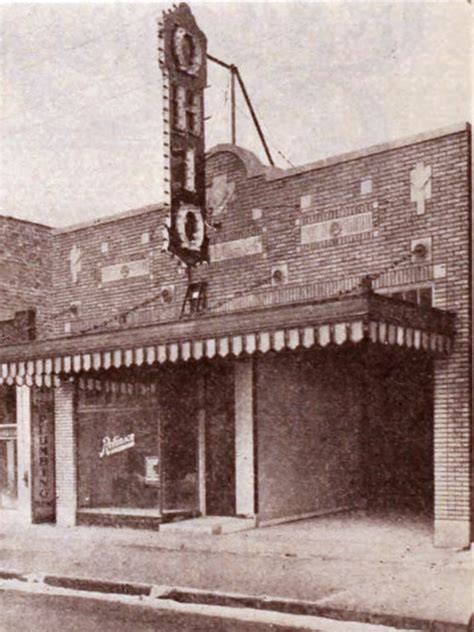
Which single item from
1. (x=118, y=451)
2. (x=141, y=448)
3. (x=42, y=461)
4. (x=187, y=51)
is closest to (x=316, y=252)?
(x=187, y=51)

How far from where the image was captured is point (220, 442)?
14289mm

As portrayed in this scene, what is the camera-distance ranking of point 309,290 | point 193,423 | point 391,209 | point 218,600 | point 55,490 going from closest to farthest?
point 218,600 < point 391,209 < point 309,290 < point 193,423 < point 55,490

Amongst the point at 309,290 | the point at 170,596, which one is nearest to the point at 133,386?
the point at 309,290

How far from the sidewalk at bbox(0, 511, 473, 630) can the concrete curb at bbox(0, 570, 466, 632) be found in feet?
0.05

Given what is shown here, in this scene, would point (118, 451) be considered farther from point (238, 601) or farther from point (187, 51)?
point (238, 601)

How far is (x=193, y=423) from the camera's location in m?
14.6

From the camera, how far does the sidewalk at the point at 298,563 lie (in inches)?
327

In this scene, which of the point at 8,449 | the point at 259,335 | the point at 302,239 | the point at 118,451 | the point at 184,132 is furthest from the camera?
the point at 8,449

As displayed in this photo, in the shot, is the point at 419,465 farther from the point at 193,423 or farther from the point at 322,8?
the point at 322,8

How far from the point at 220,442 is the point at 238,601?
563 cm

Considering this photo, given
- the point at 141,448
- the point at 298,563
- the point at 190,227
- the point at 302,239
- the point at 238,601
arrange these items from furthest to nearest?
1. the point at 141,448
2. the point at 190,227
3. the point at 302,239
4. the point at 298,563
5. the point at 238,601

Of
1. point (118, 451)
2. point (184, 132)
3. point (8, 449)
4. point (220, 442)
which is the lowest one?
point (8, 449)

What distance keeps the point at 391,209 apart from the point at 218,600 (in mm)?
6260

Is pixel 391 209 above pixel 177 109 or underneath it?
underneath
